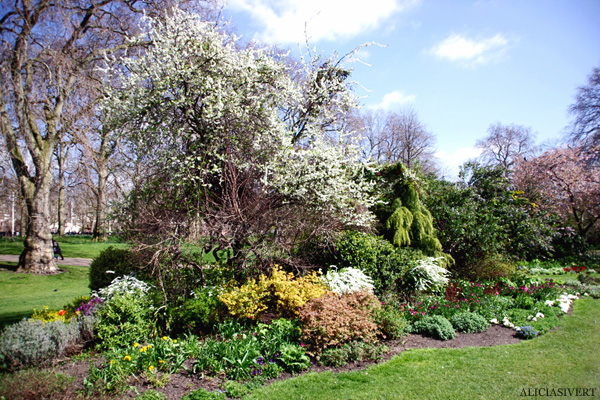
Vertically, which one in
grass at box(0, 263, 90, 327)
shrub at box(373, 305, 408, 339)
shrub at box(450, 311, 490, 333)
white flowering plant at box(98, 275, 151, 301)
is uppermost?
white flowering plant at box(98, 275, 151, 301)

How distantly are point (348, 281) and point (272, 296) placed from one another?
1.33 m

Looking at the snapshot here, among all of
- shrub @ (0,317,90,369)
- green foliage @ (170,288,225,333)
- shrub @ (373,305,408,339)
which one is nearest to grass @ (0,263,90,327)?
shrub @ (0,317,90,369)

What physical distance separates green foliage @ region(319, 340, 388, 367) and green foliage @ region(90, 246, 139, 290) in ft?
13.5

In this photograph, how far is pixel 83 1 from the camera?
42.5ft

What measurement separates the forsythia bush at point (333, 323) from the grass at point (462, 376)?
48cm

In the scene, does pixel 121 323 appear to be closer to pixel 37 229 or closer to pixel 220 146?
pixel 220 146

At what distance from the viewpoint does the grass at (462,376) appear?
3.74 metres

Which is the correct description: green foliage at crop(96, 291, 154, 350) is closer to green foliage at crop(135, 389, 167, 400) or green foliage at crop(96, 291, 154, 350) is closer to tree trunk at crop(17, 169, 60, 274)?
green foliage at crop(135, 389, 167, 400)

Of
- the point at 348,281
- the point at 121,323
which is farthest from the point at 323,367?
the point at 121,323

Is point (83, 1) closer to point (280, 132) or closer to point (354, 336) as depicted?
point (280, 132)

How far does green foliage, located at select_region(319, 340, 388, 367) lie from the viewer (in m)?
4.51

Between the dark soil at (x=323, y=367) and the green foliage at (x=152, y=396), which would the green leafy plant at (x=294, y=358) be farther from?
the green foliage at (x=152, y=396)

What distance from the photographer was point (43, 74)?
12031 mm

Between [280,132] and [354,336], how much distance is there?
3.78 m
